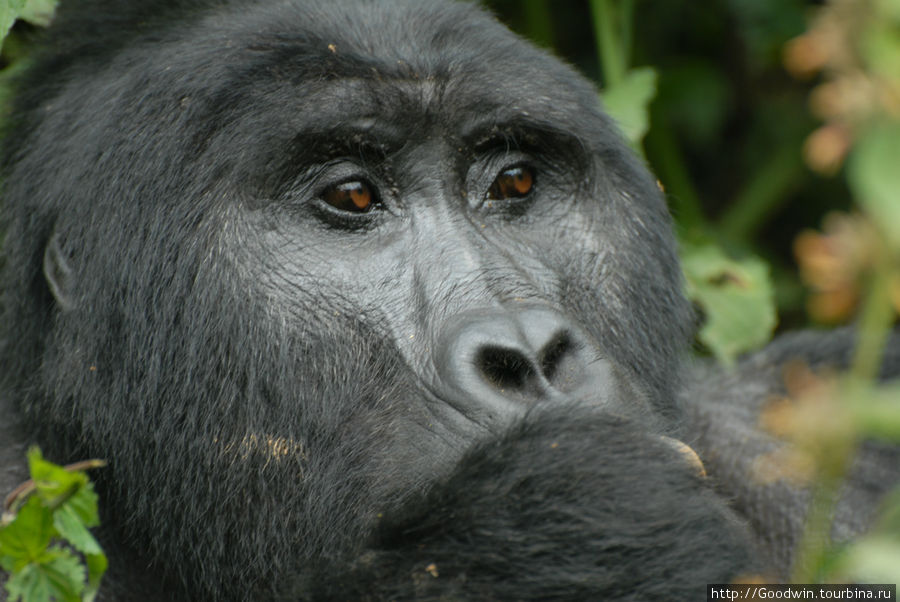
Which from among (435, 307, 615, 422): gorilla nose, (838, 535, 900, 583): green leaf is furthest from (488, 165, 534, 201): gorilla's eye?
(838, 535, 900, 583): green leaf

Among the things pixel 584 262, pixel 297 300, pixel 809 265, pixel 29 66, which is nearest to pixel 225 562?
pixel 297 300

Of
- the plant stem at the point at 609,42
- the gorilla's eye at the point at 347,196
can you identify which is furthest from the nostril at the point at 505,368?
the plant stem at the point at 609,42

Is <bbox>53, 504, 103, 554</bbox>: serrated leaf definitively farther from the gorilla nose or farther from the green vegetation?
the gorilla nose

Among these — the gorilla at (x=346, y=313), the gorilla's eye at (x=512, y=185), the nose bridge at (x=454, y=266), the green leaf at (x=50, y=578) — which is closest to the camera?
the green leaf at (x=50, y=578)

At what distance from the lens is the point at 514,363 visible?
243cm

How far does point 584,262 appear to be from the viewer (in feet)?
9.74

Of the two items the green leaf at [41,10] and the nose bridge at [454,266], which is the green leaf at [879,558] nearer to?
the nose bridge at [454,266]

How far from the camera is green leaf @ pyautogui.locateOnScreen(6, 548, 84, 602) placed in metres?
2.04

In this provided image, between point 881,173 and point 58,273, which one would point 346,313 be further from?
point 881,173

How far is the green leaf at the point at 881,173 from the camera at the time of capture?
2.36ft

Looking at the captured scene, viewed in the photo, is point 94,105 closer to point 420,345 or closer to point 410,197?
point 410,197

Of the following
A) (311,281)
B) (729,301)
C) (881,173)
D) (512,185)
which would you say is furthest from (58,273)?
(729,301)

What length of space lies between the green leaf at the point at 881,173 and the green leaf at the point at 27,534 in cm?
167

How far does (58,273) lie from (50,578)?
1.06 m
